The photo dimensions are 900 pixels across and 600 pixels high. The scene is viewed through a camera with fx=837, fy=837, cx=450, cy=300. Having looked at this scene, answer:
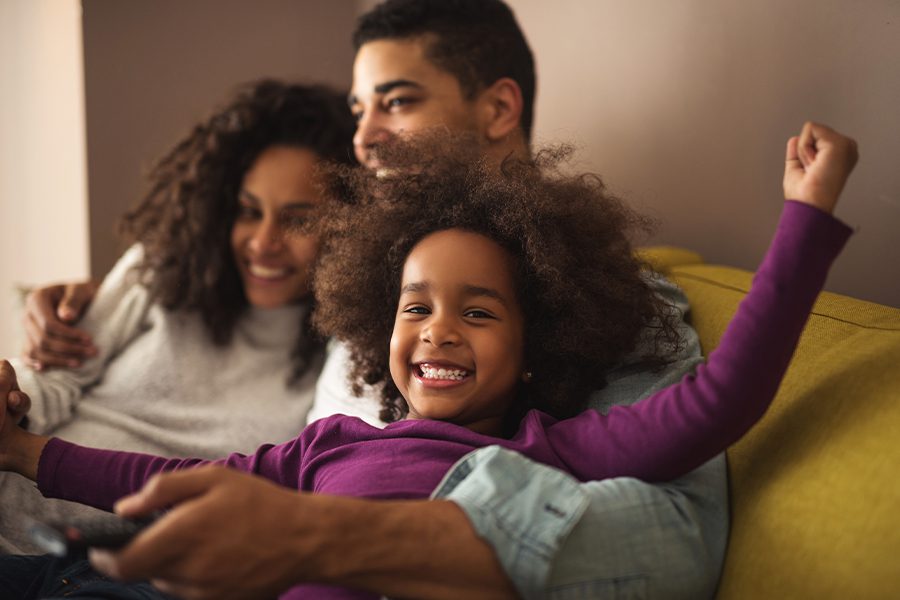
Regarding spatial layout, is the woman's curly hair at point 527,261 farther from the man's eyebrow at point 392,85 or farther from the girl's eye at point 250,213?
the girl's eye at point 250,213

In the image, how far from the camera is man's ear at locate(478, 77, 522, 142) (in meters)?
1.83

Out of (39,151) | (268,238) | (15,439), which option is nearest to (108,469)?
(15,439)

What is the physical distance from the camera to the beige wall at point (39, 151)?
2504mm

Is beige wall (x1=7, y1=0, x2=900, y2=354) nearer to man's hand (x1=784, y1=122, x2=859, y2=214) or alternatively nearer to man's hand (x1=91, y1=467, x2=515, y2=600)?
man's hand (x1=784, y1=122, x2=859, y2=214)

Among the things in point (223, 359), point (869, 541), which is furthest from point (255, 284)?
point (869, 541)

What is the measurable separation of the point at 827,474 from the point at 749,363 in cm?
16

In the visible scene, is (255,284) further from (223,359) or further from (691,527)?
(691,527)

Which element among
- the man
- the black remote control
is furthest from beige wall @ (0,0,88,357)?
the man

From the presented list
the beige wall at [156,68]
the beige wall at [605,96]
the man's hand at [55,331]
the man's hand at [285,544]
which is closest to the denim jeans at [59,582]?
the man's hand at [285,544]

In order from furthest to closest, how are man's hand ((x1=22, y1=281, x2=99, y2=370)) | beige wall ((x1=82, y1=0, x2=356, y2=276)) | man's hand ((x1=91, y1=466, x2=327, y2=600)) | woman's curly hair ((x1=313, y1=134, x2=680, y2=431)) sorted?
beige wall ((x1=82, y1=0, x2=356, y2=276)) → man's hand ((x1=22, y1=281, x2=99, y2=370)) → woman's curly hair ((x1=313, y1=134, x2=680, y2=431)) → man's hand ((x1=91, y1=466, x2=327, y2=600))

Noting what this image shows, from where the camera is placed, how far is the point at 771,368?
94cm

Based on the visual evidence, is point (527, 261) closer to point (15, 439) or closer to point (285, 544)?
point (285, 544)

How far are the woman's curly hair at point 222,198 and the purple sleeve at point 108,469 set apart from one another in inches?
26.2

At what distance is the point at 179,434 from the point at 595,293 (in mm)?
1016
